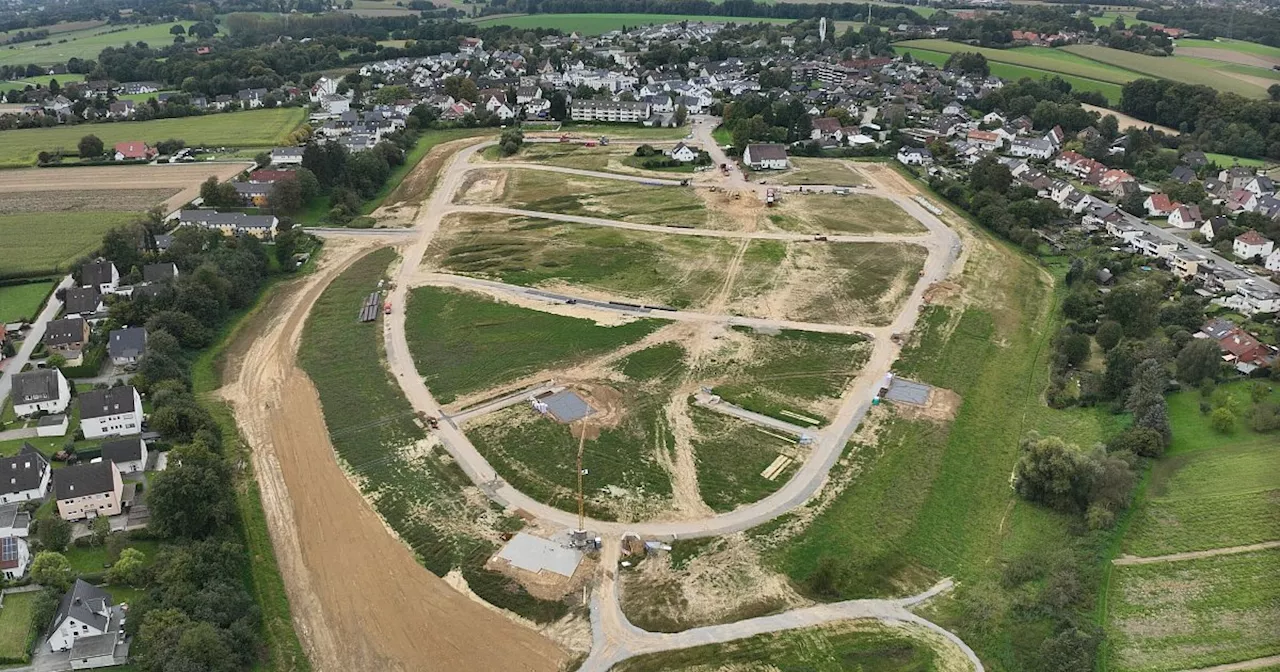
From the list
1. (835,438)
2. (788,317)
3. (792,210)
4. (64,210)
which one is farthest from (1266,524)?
(64,210)

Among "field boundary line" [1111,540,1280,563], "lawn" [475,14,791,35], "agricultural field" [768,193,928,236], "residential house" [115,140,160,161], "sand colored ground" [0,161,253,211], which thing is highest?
"lawn" [475,14,791,35]

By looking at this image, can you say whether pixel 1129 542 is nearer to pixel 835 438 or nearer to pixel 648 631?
pixel 835 438

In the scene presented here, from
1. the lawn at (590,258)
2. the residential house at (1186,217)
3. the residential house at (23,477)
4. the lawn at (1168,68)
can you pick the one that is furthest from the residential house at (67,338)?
the lawn at (1168,68)

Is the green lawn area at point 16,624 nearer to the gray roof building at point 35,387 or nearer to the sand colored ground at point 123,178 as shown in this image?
the gray roof building at point 35,387

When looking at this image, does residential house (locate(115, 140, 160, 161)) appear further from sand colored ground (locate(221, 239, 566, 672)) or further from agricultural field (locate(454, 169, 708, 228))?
sand colored ground (locate(221, 239, 566, 672))

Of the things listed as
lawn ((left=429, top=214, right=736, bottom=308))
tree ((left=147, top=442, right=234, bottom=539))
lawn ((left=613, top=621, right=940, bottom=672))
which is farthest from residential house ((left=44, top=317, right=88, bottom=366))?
lawn ((left=613, top=621, right=940, bottom=672))

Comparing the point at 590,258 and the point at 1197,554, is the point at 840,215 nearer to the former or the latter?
the point at 590,258

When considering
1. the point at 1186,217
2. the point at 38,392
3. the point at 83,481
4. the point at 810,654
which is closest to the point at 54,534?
the point at 83,481
